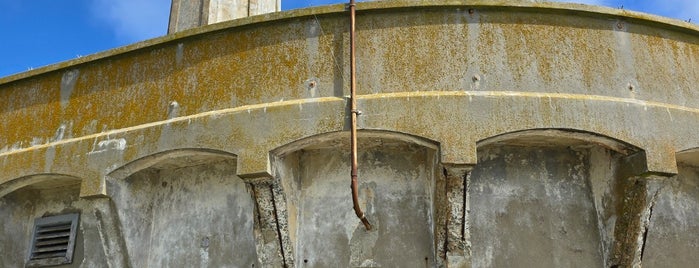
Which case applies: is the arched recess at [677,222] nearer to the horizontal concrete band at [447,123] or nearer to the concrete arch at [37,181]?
the horizontal concrete band at [447,123]

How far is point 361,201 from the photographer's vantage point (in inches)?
273

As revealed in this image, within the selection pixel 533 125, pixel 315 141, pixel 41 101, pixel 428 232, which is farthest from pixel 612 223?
pixel 41 101

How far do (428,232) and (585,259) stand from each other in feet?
5.10

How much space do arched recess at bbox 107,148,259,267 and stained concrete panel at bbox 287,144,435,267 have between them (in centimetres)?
66

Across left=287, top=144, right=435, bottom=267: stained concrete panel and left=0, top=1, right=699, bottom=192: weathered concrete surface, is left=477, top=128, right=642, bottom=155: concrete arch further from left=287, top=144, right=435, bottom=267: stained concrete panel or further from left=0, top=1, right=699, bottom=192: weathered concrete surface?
left=287, top=144, right=435, bottom=267: stained concrete panel

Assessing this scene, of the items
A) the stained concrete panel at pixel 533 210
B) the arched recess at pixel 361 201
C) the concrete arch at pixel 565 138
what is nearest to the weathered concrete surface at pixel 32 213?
the arched recess at pixel 361 201

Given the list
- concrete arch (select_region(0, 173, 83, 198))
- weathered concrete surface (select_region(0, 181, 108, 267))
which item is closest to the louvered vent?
weathered concrete surface (select_region(0, 181, 108, 267))

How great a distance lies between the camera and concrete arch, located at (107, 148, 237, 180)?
6848 mm

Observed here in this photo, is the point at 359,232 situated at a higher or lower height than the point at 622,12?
lower

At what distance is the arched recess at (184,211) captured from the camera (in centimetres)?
720

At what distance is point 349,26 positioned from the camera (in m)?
6.87

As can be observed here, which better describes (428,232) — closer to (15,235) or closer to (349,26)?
(349,26)

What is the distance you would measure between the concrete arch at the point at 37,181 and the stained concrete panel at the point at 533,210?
4.31m

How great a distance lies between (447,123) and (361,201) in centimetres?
126
